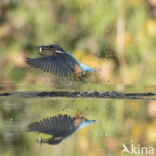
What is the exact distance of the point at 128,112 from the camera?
3994 millimetres

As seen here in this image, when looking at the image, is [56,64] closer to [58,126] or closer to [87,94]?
[87,94]

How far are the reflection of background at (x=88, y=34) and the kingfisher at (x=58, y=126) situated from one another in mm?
5970

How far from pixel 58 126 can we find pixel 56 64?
2.05m

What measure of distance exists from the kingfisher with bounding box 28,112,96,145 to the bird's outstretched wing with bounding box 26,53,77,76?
1.47 meters

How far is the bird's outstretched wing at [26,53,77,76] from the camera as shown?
17.2ft

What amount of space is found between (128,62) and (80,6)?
6.25ft

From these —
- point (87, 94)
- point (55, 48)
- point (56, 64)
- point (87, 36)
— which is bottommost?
point (87, 94)

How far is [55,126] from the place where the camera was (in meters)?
3.32

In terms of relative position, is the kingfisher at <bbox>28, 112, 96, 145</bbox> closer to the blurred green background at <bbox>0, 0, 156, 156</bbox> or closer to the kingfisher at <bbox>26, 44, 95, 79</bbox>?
the kingfisher at <bbox>26, 44, 95, 79</bbox>

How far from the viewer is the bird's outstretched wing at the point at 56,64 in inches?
206

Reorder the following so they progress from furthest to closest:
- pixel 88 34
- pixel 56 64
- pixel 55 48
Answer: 1. pixel 88 34
2. pixel 55 48
3. pixel 56 64

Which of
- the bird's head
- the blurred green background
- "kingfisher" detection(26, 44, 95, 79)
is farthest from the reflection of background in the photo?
"kingfisher" detection(26, 44, 95, 79)

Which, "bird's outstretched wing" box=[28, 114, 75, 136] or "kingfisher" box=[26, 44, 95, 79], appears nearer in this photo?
"bird's outstretched wing" box=[28, 114, 75, 136]

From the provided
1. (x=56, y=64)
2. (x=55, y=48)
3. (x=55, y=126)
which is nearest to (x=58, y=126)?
(x=55, y=126)
